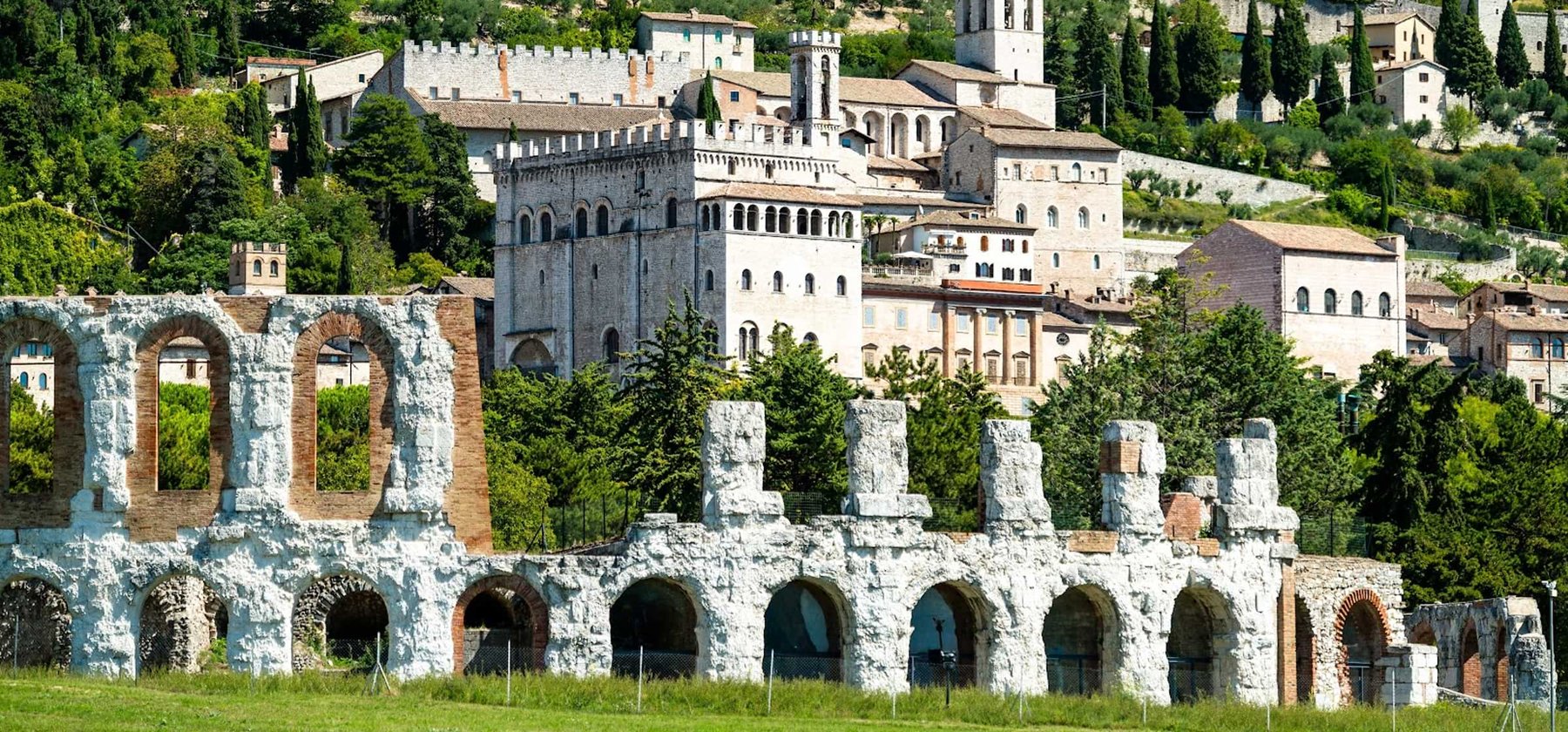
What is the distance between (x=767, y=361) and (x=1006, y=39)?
80.6m

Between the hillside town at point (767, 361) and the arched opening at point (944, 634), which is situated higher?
the hillside town at point (767, 361)

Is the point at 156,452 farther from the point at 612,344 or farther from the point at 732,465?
the point at 612,344

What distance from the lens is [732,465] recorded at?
5228 centimetres

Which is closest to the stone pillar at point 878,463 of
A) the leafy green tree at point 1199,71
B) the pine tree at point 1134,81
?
the pine tree at point 1134,81

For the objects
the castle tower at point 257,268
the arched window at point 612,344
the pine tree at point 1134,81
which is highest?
the pine tree at point 1134,81

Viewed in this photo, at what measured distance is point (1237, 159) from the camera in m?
180

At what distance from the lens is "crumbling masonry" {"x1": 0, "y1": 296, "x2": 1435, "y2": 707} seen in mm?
A: 51438

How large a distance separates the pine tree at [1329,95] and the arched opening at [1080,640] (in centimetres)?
14207

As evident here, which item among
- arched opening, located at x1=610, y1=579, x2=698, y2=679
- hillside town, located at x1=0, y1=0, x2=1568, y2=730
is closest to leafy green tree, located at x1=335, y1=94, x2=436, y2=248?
hillside town, located at x1=0, y1=0, x2=1568, y2=730

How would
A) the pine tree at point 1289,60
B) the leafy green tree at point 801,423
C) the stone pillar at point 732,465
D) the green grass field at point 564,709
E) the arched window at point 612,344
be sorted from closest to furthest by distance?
the green grass field at point 564,709
the stone pillar at point 732,465
the leafy green tree at point 801,423
the arched window at point 612,344
the pine tree at point 1289,60

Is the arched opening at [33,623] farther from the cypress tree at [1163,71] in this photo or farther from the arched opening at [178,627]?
the cypress tree at [1163,71]

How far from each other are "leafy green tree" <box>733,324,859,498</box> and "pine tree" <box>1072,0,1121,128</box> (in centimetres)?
9177

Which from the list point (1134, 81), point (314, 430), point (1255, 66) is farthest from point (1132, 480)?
point (1255, 66)

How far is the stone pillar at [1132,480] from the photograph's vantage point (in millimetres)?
55406
